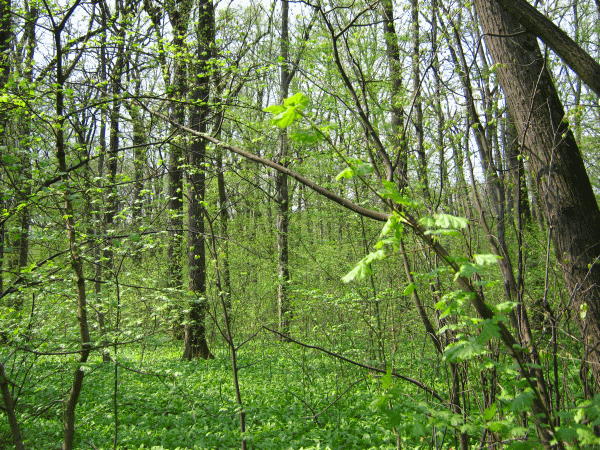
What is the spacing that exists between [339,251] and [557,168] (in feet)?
20.1

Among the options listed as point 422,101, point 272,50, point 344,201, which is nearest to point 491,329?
point 344,201

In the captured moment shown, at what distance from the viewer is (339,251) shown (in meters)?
8.83

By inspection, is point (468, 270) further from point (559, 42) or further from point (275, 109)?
point (559, 42)

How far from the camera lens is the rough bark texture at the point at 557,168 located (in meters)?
2.72

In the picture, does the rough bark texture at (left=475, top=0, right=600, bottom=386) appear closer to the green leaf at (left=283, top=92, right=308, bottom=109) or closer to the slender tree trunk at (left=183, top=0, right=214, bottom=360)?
the green leaf at (left=283, top=92, right=308, bottom=109)

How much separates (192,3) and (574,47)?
6994mm

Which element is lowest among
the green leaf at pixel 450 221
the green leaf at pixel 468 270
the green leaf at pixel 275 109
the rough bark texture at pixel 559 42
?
the green leaf at pixel 468 270

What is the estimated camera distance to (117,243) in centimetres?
306

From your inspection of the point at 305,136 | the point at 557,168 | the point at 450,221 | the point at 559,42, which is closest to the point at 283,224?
the point at 557,168

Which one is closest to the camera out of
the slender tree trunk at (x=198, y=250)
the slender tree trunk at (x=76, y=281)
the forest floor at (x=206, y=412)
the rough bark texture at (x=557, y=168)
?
the rough bark texture at (x=557, y=168)

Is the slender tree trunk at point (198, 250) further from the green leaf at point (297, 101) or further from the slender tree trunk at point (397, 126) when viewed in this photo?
the green leaf at point (297, 101)

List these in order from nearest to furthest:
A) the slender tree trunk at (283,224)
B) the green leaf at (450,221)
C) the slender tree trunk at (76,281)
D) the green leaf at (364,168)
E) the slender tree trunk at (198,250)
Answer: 1. the green leaf at (450,221)
2. the green leaf at (364,168)
3. the slender tree trunk at (76,281)
4. the slender tree trunk at (198,250)
5. the slender tree trunk at (283,224)

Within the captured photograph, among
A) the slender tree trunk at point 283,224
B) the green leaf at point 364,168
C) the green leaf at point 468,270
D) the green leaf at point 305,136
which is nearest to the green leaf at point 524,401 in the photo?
the green leaf at point 468,270

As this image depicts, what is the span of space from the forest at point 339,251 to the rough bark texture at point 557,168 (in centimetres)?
2
